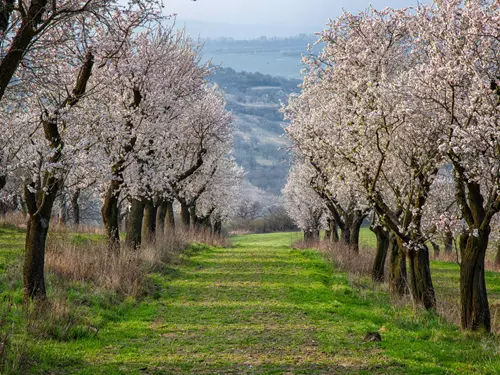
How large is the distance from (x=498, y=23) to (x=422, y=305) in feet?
26.8

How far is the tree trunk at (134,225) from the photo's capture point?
22.7 meters

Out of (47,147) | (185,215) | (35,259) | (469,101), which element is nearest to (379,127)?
(469,101)

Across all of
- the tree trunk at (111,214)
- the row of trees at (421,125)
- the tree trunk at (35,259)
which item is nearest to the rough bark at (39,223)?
the tree trunk at (35,259)

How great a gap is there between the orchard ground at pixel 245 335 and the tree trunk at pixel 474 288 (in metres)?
0.50

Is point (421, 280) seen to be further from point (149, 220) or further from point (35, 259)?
point (149, 220)

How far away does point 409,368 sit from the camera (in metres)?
Answer: 9.21

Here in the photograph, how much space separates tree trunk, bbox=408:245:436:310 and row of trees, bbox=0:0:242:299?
928cm

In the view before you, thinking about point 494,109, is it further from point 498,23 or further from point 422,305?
point 422,305

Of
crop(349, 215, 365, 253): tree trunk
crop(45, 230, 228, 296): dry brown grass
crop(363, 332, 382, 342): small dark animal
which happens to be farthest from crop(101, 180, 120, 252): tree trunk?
crop(349, 215, 365, 253): tree trunk

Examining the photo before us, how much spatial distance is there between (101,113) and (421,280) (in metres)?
10.7

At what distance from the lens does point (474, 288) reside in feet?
41.5

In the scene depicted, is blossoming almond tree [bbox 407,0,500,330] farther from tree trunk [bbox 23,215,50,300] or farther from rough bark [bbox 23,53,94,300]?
tree trunk [bbox 23,215,50,300]

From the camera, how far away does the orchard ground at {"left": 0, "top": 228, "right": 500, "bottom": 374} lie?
361 inches

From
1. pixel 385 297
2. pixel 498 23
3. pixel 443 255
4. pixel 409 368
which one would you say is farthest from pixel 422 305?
pixel 443 255
